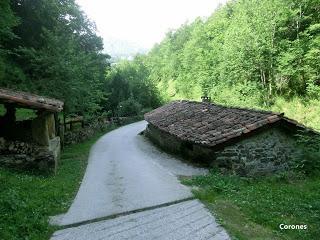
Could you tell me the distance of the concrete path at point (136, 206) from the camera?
289 inches

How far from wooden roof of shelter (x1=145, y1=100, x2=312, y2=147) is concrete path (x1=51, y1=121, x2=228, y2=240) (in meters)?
1.45

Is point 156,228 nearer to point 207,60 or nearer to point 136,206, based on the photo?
point 136,206

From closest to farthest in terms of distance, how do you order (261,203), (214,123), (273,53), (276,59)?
(261,203)
(214,123)
(276,59)
(273,53)

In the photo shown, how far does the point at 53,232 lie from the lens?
24.6 ft

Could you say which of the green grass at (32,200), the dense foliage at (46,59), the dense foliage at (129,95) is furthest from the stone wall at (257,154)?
the dense foliage at (129,95)

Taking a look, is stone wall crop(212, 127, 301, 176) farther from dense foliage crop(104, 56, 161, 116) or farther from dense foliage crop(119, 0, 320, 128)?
dense foliage crop(104, 56, 161, 116)

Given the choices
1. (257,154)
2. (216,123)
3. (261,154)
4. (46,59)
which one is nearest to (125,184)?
(257,154)

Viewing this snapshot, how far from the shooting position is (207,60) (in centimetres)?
4659

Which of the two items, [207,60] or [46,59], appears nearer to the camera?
[46,59]

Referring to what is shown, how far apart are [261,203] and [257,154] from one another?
15.1ft

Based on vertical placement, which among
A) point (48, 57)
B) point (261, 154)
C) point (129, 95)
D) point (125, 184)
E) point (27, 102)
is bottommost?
point (125, 184)

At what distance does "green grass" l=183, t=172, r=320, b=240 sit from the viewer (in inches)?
293

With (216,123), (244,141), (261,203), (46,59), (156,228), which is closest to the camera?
(156,228)

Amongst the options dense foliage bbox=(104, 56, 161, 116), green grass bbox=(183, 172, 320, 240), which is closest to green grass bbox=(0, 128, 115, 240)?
green grass bbox=(183, 172, 320, 240)
